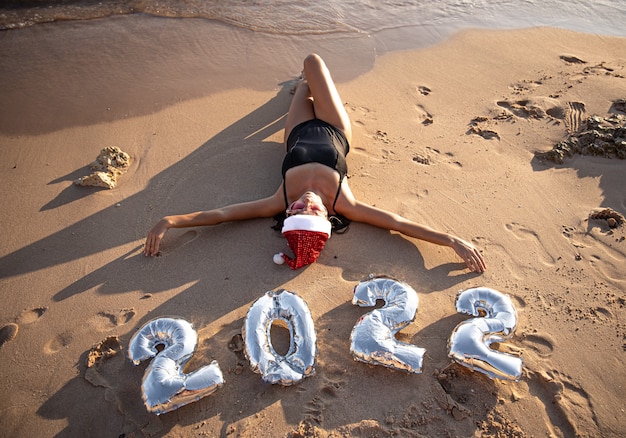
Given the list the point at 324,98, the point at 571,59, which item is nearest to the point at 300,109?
the point at 324,98

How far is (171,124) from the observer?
20.0ft

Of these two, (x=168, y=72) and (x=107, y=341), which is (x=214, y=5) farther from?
(x=107, y=341)

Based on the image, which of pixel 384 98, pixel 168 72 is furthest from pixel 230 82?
pixel 384 98

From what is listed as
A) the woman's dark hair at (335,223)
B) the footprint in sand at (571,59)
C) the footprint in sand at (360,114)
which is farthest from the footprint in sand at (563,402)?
the footprint in sand at (571,59)

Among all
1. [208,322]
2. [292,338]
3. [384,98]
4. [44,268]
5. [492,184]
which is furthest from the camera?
[384,98]

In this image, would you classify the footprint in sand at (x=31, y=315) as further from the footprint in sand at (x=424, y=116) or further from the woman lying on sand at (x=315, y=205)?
the footprint in sand at (x=424, y=116)

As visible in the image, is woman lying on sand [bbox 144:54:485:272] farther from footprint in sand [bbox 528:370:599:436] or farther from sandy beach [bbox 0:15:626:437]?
footprint in sand [bbox 528:370:599:436]

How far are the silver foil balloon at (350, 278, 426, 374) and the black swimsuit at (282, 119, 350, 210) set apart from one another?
1.19m

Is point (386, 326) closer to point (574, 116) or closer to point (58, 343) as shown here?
point (58, 343)

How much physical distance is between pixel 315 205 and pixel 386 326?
55.1 inches

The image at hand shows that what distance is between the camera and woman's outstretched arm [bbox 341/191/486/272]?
4.37 m

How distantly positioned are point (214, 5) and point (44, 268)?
22.1 feet

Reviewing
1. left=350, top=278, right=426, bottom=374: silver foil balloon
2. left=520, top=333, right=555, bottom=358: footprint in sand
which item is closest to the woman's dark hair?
left=350, top=278, right=426, bottom=374: silver foil balloon

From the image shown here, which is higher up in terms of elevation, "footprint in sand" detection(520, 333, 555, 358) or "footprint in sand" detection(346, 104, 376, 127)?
"footprint in sand" detection(346, 104, 376, 127)
